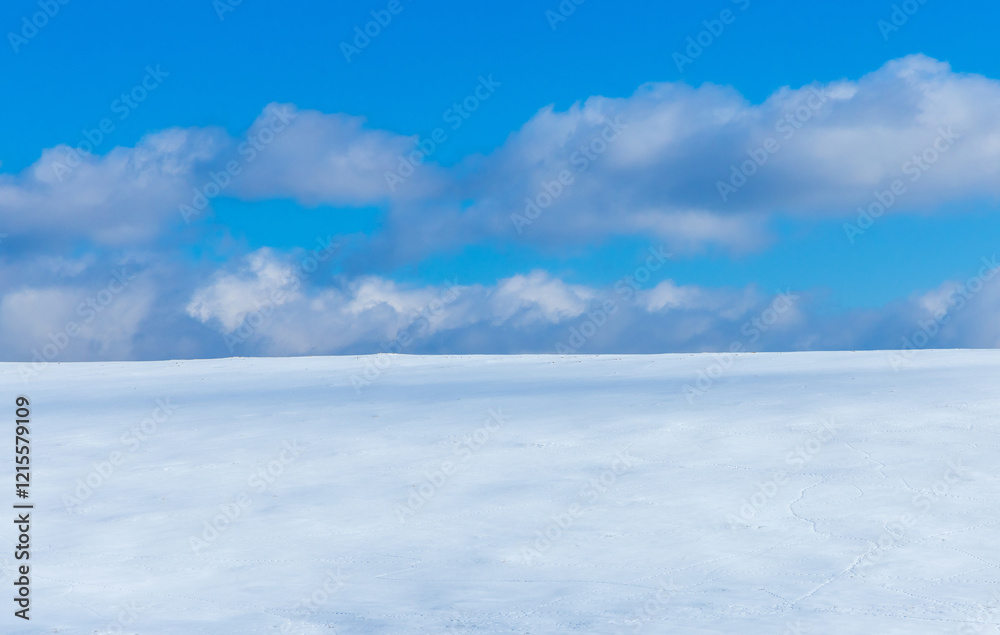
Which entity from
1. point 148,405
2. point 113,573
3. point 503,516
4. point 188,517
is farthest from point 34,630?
point 148,405

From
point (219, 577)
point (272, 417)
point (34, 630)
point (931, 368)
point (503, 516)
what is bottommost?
point (34, 630)

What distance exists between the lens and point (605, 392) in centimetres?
1438

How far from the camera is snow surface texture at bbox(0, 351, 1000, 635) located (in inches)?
259

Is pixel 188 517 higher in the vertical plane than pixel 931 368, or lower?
lower

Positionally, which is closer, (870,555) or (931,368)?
(870,555)

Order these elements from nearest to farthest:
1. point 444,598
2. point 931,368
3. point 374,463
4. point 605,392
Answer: point 444,598 → point 374,463 → point 605,392 → point 931,368

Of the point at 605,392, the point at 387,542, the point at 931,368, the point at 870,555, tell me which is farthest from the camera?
the point at 931,368

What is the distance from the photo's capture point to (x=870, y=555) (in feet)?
24.1

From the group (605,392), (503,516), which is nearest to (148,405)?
(605,392)

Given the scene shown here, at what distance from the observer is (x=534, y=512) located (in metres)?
8.66

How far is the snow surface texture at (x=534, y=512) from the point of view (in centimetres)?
658

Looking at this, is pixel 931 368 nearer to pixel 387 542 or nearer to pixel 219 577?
pixel 387 542

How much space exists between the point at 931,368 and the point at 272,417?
1130 cm

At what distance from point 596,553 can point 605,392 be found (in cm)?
682
